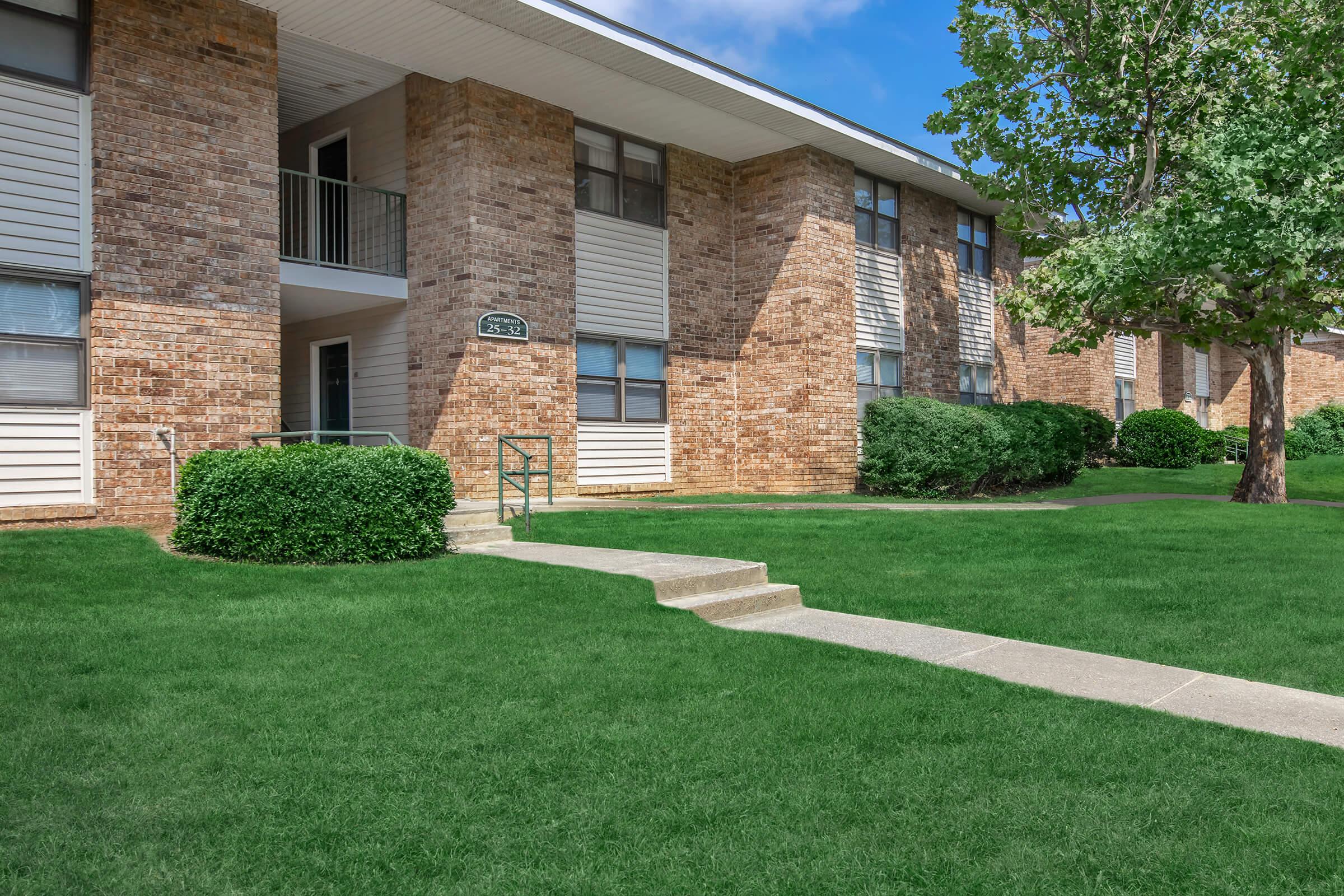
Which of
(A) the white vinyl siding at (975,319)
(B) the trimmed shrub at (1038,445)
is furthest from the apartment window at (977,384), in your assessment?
(B) the trimmed shrub at (1038,445)

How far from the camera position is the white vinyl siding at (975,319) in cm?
2150

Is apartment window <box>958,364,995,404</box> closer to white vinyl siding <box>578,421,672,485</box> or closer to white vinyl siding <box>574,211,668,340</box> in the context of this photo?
white vinyl siding <box>578,421,672,485</box>

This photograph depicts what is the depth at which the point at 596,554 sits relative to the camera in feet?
28.6

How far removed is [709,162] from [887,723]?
14.1m

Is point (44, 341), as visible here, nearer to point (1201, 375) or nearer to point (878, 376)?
point (878, 376)

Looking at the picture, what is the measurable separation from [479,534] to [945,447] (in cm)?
961

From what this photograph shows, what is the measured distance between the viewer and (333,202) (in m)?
14.9

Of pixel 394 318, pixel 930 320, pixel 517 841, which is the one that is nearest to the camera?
pixel 517 841

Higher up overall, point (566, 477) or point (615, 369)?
point (615, 369)

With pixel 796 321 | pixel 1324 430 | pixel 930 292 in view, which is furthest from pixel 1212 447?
pixel 796 321

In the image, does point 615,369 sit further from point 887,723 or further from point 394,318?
point 887,723

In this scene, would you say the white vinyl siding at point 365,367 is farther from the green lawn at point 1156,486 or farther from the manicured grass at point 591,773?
the manicured grass at point 591,773

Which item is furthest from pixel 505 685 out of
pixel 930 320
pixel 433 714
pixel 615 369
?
pixel 930 320

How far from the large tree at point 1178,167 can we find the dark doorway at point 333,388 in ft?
33.1
